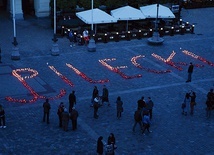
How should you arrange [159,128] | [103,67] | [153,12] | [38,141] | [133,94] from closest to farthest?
[38,141] → [159,128] → [133,94] → [103,67] → [153,12]

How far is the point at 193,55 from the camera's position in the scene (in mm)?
37406

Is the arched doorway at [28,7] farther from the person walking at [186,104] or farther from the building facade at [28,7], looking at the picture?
the person walking at [186,104]

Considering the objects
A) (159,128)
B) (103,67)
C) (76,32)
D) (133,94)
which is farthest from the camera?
(76,32)

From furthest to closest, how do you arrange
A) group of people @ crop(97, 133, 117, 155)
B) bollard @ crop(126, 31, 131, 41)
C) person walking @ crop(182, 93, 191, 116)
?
bollard @ crop(126, 31, 131, 41), person walking @ crop(182, 93, 191, 116), group of people @ crop(97, 133, 117, 155)

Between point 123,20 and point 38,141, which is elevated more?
point 123,20

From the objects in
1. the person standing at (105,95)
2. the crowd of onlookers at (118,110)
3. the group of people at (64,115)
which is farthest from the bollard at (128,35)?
the group of people at (64,115)

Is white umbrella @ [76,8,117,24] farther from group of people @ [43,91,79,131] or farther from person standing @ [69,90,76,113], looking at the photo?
group of people @ [43,91,79,131]

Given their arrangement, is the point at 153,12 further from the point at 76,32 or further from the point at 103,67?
the point at 103,67

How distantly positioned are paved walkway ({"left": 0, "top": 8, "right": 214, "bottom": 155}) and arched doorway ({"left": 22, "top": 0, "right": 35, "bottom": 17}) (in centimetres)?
418

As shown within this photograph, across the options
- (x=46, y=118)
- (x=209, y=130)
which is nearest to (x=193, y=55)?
(x=209, y=130)

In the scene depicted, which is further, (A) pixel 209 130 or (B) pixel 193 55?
(B) pixel 193 55

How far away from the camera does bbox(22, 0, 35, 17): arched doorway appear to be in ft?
161

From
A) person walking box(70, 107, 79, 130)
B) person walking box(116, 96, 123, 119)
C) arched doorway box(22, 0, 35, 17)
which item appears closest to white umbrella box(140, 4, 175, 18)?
arched doorway box(22, 0, 35, 17)

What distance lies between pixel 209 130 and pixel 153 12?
801 inches
